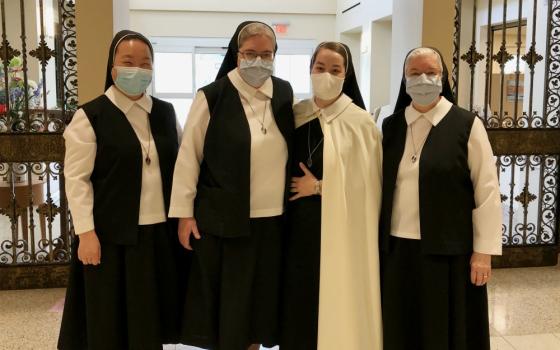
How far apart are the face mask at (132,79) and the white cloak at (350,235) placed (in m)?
0.76

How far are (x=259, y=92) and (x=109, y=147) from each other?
66cm

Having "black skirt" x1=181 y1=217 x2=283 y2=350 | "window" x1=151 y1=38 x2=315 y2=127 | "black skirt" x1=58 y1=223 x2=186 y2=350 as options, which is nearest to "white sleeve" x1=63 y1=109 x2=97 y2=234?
"black skirt" x1=58 y1=223 x2=186 y2=350

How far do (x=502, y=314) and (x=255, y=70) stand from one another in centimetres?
243

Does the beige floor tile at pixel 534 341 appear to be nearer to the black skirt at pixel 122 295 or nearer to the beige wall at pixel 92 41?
the black skirt at pixel 122 295

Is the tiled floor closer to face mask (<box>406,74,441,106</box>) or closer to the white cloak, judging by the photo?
the white cloak

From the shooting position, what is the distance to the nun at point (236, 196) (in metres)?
2.25

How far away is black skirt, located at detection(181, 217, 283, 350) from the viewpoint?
2.30 meters

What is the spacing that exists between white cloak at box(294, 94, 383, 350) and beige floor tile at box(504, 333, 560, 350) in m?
1.28

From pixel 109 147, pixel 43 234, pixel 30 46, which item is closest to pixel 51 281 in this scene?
pixel 43 234

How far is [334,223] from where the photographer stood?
7.40 feet

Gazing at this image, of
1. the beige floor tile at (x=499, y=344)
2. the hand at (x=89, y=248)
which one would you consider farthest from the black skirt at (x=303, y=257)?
the beige floor tile at (x=499, y=344)

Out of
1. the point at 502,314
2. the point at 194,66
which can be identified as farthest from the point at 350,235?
the point at 194,66

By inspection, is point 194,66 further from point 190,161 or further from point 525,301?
point 190,161

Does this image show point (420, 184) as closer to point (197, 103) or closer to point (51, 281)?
point (197, 103)
